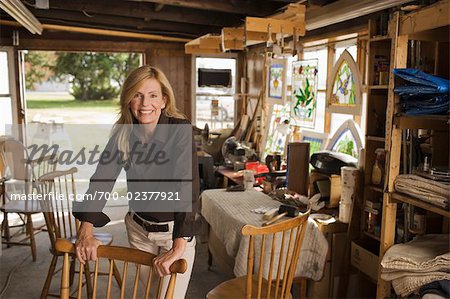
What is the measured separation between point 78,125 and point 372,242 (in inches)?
376

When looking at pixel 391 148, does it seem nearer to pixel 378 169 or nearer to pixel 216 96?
pixel 378 169

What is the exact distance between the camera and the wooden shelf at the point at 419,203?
185cm

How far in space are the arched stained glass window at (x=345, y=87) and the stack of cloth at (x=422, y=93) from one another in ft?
4.11

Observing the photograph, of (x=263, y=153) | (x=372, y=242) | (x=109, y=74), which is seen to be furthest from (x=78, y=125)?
(x=372, y=242)

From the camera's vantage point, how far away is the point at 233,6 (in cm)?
382

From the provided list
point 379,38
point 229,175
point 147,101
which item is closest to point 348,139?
point 379,38

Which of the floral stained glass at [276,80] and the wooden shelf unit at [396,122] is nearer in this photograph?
the wooden shelf unit at [396,122]

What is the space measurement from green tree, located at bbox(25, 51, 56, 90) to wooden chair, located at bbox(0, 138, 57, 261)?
8312 mm

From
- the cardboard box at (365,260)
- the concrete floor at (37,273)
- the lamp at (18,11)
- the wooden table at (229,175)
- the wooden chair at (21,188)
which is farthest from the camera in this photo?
the wooden table at (229,175)

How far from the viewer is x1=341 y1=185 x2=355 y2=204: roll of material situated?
9.24ft

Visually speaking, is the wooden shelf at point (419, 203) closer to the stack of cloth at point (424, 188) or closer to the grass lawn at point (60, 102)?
the stack of cloth at point (424, 188)

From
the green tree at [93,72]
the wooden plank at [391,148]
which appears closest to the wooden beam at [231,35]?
the wooden plank at [391,148]

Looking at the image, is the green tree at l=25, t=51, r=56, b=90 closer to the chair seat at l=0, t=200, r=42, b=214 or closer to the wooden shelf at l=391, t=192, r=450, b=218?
the chair seat at l=0, t=200, r=42, b=214

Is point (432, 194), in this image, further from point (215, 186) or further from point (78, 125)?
point (78, 125)
